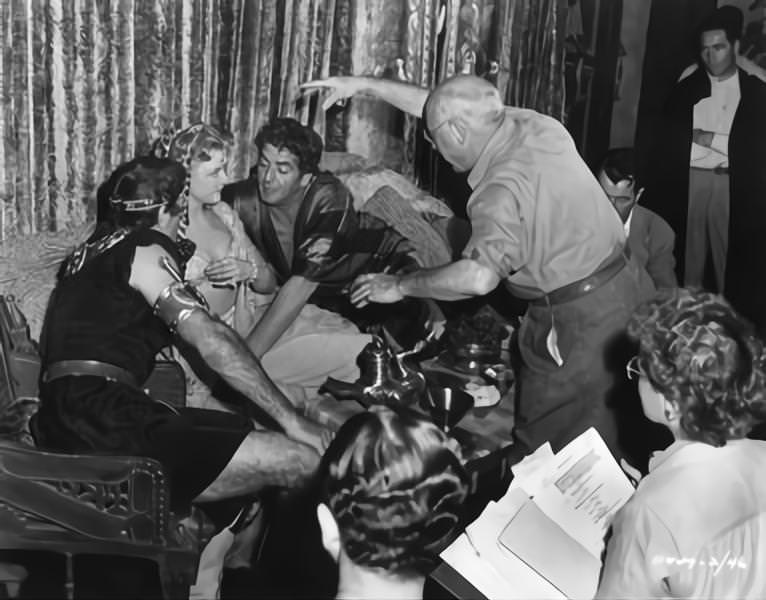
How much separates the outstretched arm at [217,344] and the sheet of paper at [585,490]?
74 centimetres

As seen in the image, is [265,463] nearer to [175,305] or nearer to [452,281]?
[175,305]

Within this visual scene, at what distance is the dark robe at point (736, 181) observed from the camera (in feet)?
10.7

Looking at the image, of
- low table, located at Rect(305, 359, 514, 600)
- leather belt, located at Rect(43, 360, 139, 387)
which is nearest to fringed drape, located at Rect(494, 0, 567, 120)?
low table, located at Rect(305, 359, 514, 600)

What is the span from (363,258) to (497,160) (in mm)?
493

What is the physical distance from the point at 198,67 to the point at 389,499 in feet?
4.35

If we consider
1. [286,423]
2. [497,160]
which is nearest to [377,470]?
[286,423]

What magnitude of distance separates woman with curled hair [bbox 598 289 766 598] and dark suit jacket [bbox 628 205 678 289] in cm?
56

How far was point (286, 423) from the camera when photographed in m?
Answer: 3.06

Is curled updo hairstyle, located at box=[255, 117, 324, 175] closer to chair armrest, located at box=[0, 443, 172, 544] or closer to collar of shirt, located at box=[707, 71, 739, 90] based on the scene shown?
chair armrest, located at box=[0, 443, 172, 544]

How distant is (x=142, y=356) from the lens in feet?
10.1

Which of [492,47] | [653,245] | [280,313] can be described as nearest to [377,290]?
[280,313]

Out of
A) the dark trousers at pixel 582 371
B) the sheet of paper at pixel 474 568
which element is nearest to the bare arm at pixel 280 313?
the dark trousers at pixel 582 371

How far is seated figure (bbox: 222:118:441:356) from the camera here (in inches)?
124

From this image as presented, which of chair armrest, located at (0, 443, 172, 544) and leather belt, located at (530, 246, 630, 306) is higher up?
leather belt, located at (530, 246, 630, 306)
